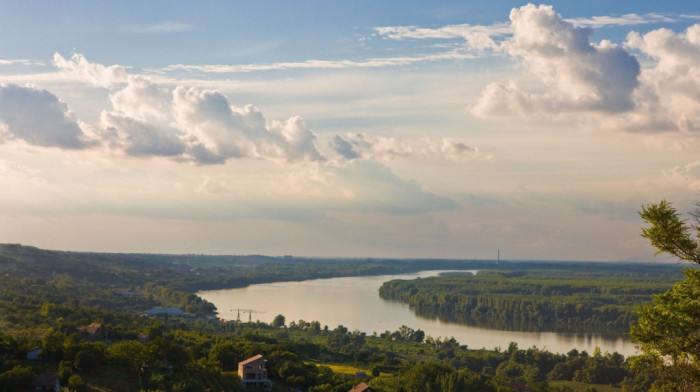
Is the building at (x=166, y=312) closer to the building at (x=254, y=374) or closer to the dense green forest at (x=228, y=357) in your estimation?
the dense green forest at (x=228, y=357)

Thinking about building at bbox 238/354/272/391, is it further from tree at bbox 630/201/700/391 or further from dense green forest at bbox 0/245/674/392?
tree at bbox 630/201/700/391

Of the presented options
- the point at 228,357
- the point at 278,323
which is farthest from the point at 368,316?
the point at 228,357

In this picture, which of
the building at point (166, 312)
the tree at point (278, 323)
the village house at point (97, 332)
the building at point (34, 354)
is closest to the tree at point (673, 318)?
the building at point (34, 354)

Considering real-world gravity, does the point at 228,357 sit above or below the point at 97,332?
below

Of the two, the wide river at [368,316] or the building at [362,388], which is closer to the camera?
the building at [362,388]

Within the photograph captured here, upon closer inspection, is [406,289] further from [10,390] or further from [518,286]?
[10,390]

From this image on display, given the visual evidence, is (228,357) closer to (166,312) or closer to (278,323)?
(278,323)
